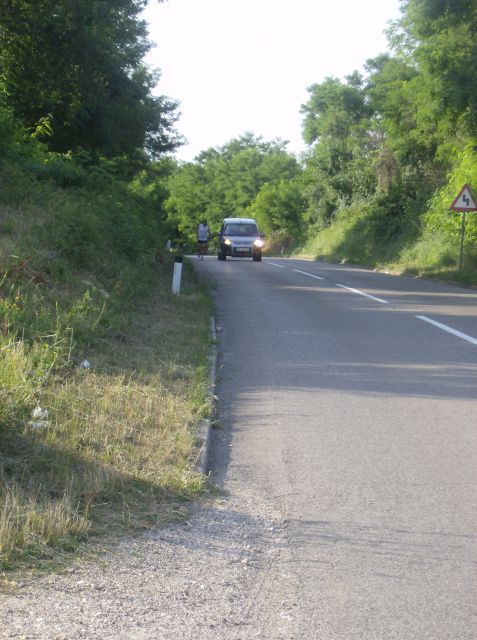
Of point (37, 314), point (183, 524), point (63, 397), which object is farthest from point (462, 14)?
point (183, 524)

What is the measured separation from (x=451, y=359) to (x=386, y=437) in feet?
13.0

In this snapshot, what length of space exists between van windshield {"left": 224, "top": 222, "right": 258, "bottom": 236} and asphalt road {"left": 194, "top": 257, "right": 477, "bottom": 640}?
88.6ft

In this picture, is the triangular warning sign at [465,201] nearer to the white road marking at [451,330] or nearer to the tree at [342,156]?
the white road marking at [451,330]

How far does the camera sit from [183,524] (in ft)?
17.0

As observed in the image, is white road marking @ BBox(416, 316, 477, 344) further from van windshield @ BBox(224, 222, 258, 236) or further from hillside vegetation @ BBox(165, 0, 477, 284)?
van windshield @ BBox(224, 222, 258, 236)

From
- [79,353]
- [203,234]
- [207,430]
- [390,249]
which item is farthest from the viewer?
A: [390,249]

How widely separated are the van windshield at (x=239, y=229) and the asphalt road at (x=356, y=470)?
88.6 feet

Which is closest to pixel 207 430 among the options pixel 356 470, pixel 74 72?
pixel 356 470

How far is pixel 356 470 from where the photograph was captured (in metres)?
6.26

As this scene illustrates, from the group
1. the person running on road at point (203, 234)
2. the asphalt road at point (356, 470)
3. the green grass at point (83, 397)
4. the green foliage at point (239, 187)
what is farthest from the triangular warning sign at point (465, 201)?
the green foliage at point (239, 187)

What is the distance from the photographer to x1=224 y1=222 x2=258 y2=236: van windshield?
4062 centimetres

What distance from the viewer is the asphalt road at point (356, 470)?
13.5ft

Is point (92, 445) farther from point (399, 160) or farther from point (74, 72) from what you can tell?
point (399, 160)

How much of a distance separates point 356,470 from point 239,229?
115 ft
